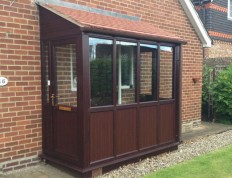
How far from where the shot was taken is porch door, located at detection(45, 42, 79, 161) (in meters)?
4.71

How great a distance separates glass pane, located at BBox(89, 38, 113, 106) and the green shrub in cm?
555

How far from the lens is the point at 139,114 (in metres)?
5.47

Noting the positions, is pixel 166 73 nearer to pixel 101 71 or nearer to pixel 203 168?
pixel 101 71

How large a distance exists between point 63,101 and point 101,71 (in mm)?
849

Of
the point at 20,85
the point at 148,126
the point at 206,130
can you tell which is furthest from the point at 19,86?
the point at 206,130

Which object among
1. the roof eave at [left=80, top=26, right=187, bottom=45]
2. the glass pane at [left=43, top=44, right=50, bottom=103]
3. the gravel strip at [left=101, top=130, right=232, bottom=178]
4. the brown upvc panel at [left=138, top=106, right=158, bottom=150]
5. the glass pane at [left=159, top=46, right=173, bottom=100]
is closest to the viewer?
the roof eave at [left=80, top=26, right=187, bottom=45]

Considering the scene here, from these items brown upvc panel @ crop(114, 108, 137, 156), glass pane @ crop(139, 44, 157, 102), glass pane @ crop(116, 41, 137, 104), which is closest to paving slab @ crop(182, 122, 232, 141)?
glass pane @ crop(139, 44, 157, 102)

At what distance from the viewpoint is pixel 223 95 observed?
936 centimetres

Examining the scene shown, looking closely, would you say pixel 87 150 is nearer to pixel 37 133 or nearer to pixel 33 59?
pixel 37 133

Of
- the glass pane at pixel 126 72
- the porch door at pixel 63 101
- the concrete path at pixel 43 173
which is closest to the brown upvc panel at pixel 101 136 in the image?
the porch door at pixel 63 101

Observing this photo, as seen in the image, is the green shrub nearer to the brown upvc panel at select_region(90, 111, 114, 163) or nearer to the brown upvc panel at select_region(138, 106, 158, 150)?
the brown upvc panel at select_region(138, 106, 158, 150)

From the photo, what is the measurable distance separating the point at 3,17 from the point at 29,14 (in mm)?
474

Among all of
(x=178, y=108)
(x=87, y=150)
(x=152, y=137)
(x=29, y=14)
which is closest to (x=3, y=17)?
(x=29, y=14)

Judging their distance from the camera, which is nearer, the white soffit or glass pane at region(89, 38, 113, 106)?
glass pane at region(89, 38, 113, 106)
